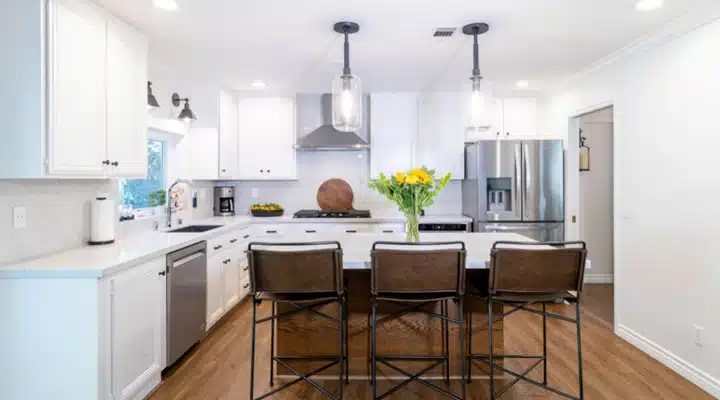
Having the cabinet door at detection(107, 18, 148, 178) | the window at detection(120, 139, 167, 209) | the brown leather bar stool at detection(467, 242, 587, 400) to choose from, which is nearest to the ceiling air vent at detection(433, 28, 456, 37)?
the brown leather bar stool at detection(467, 242, 587, 400)

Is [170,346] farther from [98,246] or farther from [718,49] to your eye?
[718,49]

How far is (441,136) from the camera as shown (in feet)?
15.6

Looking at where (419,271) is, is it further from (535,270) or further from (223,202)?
(223,202)

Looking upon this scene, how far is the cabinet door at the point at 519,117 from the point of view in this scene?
476 centimetres

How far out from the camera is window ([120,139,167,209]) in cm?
335

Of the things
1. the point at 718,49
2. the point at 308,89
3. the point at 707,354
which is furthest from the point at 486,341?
the point at 308,89

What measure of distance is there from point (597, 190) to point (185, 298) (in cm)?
482

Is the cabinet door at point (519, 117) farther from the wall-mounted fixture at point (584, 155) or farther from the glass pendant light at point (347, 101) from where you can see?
the glass pendant light at point (347, 101)

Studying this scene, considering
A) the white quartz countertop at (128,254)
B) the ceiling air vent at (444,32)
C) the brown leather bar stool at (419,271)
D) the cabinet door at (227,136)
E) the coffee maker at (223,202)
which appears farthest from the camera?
the coffee maker at (223,202)

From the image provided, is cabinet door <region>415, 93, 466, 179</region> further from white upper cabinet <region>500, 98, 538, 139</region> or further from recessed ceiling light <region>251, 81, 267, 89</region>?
recessed ceiling light <region>251, 81, 267, 89</region>

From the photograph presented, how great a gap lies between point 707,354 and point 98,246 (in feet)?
13.0

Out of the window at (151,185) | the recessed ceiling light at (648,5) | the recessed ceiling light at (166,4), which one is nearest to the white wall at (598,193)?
the recessed ceiling light at (648,5)

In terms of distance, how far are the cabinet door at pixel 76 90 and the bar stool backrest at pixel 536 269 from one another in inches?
90.2

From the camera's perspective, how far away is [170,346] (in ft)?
8.73
